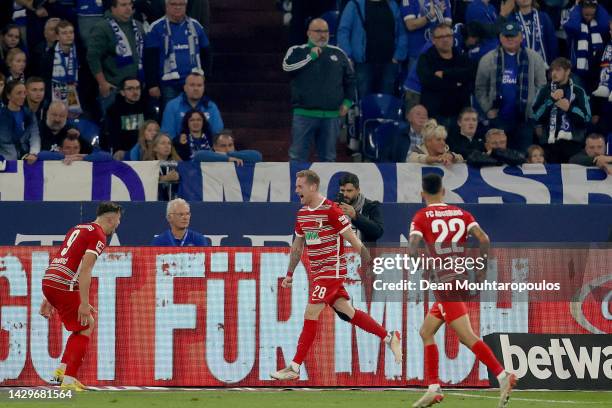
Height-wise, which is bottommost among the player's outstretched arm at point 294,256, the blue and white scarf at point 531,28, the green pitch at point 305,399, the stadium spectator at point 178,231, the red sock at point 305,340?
the green pitch at point 305,399

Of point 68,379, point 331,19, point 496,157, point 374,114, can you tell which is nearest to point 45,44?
point 331,19

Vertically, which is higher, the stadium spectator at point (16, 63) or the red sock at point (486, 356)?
the stadium spectator at point (16, 63)

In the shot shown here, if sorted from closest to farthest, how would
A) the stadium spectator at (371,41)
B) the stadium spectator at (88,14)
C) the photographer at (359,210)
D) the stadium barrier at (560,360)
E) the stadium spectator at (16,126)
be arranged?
the stadium barrier at (560,360), the photographer at (359,210), the stadium spectator at (16,126), the stadium spectator at (371,41), the stadium spectator at (88,14)

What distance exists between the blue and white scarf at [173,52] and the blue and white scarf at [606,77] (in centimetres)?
514

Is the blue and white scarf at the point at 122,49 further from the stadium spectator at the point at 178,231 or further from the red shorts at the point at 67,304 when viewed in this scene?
the red shorts at the point at 67,304

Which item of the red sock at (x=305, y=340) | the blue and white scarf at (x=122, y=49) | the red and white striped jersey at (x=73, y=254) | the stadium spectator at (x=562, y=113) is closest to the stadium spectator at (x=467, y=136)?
the stadium spectator at (x=562, y=113)

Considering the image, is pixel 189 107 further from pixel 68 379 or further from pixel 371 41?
pixel 68 379

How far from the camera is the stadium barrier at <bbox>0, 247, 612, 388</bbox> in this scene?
14602 millimetres

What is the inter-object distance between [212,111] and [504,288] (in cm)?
502

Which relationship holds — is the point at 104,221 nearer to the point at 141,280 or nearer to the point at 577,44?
the point at 141,280

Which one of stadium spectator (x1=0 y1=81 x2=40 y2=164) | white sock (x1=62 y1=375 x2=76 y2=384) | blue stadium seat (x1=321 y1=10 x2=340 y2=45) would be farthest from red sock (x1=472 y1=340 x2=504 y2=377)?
blue stadium seat (x1=321 y1=10 x2=340 y2=45)

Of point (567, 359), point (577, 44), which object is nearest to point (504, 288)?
point (567, 359)

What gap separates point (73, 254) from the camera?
44.7 ft

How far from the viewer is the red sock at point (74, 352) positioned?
44.6 ft
